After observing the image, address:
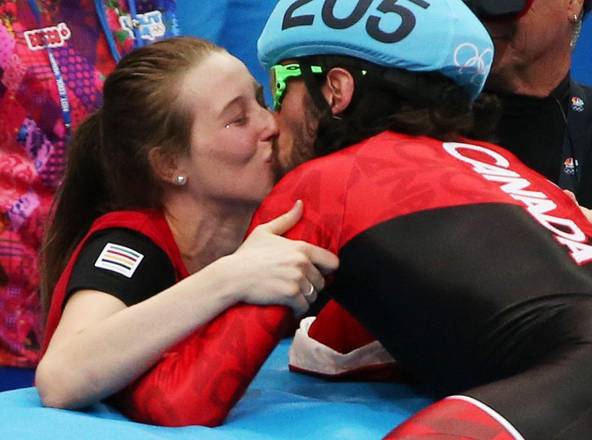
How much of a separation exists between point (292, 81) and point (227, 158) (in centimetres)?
18

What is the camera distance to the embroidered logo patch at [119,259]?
1739 millimetres

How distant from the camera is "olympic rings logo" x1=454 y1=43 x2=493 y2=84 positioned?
5.67 ft

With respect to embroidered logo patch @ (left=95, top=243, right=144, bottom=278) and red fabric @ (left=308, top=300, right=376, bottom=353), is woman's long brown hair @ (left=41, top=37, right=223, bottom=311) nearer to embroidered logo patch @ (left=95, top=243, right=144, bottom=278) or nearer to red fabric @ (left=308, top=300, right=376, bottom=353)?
embroidered logo patch @ (left=95, top=243, right=144, bottom=278)

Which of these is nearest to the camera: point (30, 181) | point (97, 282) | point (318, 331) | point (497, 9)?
point (97, 282)

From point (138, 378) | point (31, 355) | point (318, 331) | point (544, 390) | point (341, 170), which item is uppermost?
point (341, 170)

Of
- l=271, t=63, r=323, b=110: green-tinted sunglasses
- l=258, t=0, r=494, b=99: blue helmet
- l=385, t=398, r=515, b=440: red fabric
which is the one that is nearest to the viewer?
l=385, t=398, r=515, b=440: red fabric

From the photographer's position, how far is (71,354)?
1.60 m

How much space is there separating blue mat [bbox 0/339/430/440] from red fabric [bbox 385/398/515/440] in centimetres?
26

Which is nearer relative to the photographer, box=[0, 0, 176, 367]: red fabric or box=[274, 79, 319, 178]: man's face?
box=[274, 79, 319, 178]: man's face

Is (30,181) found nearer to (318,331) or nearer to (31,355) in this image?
(31,355)

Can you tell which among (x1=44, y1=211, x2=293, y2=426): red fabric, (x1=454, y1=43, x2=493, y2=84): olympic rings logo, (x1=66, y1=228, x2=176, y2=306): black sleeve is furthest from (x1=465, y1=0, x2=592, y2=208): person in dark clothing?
(x1=44, y1=211, x2=293, y2=426): red fabric

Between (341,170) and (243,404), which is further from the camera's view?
(243,404)

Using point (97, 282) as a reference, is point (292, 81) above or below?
above

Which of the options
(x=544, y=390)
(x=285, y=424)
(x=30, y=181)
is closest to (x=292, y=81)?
(x=285, y=424)
